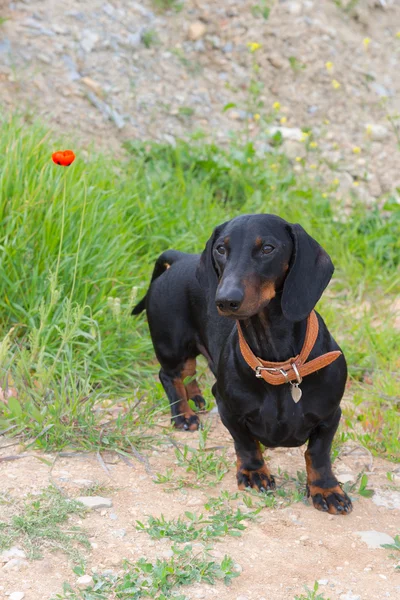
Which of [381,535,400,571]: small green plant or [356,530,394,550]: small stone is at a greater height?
[381,535,400,571]: small green plant

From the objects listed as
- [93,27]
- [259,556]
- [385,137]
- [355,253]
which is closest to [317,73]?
[385,137]

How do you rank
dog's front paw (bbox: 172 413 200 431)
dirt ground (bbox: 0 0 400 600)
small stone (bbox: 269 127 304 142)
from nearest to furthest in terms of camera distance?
dog's front paw (bbox: 172 413 200 431) < dirt ground (bbox: 0 0 400 600) < small stone (bbox: 269 127 304 142)

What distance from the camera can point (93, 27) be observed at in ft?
22.1

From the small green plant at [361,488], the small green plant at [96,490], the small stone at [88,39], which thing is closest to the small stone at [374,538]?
the small green plant at [361,488]

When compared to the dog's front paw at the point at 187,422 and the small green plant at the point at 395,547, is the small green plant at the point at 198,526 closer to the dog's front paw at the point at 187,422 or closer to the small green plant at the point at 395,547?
the small green plant at the point at 395,547

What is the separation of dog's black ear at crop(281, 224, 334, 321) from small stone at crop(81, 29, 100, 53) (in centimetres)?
444

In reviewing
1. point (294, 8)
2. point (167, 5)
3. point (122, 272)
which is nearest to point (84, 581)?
point (122, 272)

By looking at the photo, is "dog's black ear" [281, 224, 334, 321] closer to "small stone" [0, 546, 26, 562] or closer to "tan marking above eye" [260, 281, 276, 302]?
"tan marking above eye" [260, 281, 276, 302]

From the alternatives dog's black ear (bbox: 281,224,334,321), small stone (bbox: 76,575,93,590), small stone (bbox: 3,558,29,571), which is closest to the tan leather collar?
dog's black ear (bbox: 281,224,334,321)

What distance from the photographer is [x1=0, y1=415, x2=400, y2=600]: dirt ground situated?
2418mm

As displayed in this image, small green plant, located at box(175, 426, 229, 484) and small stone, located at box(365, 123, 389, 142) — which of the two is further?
small stone, located at box(365, 123, 389, 142)

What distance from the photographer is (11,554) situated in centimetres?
252

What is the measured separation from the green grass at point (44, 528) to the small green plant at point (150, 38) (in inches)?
200

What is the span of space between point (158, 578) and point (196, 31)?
5.83m
